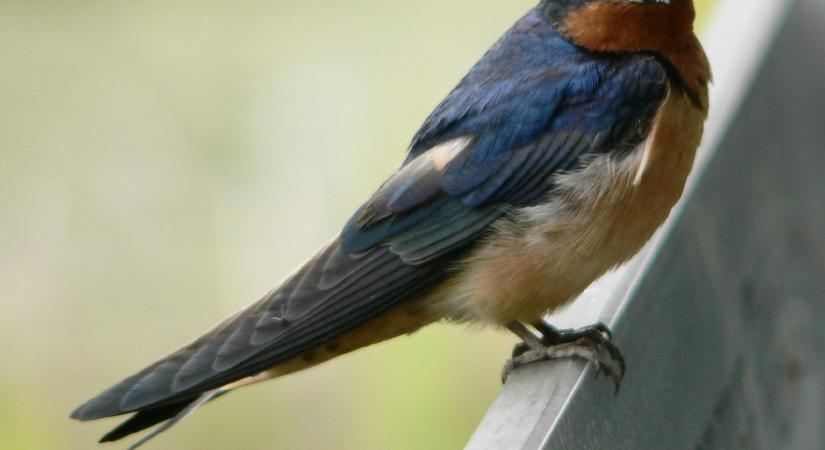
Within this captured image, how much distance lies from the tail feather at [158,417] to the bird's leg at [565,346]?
500mm

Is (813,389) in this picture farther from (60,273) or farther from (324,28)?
(324,28)

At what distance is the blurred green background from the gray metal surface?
3.99 feet

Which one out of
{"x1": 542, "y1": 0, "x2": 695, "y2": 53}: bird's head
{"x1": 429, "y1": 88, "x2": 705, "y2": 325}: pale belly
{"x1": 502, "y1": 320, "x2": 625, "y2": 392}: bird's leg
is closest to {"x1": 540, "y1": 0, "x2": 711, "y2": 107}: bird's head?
{"x1": 542, "y1": 0, "x2": 695, "y2": 53}: bird's head

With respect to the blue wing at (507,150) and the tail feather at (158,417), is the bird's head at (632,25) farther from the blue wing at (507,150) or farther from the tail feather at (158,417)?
the tail feather at (158,417)

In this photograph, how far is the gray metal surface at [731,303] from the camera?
2.21 metres

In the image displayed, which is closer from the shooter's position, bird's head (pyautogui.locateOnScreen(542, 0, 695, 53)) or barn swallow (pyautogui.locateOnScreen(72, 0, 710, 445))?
barn swallow (pyautogui.locateOnScreen(72, 0, 710, 445))

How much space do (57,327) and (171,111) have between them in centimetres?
96

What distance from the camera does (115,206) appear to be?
15.3ft

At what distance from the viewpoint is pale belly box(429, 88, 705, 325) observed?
2.61 meters

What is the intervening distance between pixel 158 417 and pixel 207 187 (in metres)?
2.23

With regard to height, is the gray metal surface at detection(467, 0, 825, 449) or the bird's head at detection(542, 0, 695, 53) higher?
the bird's head at detection(542, 0, 695, 53)

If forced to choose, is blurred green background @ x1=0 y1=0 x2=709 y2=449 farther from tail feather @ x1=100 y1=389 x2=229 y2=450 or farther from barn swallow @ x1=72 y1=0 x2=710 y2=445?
tail feather @ x1=100 y1=389 x2=229 y2=450

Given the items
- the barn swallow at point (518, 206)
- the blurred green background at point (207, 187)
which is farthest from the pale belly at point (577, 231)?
Answer: the blurred green background at point (207, 187)

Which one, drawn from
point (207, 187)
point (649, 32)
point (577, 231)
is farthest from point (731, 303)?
point (207, 187)
